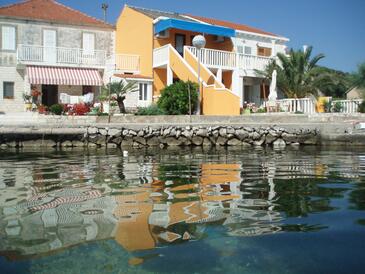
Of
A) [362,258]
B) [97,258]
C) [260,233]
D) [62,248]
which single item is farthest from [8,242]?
[362,258]

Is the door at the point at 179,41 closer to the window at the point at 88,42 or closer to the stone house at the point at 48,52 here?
the stone house at the point at 48,52

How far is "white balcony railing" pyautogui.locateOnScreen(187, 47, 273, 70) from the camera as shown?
2607cm

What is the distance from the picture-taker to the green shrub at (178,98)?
20391 mm

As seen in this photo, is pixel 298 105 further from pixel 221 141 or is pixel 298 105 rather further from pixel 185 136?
pixel 185 136

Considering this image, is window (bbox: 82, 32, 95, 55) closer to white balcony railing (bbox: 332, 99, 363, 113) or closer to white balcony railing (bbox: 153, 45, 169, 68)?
white balcony railing (bbox: 153, 45, 169, 68)

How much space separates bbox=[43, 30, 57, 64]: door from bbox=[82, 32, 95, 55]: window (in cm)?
203

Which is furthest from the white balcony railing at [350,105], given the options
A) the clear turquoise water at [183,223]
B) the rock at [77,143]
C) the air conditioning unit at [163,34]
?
the rock at [77,143]

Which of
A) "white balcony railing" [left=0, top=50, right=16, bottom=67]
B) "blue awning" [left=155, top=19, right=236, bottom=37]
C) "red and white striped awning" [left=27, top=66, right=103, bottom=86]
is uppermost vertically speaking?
"blue awning" [left=155, top=19, right=236, bottom=37]

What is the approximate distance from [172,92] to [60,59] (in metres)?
10.4

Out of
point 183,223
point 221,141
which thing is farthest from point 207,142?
point 183,223

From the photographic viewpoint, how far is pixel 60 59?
2666cm

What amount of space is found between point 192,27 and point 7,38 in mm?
12639

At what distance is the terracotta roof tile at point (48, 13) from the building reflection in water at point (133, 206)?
825 inches

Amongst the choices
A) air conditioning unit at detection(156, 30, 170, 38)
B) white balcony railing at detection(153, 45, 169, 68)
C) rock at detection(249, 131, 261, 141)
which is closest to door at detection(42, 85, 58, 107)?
white balcony railing at detection(153, 45, 169, 68)
